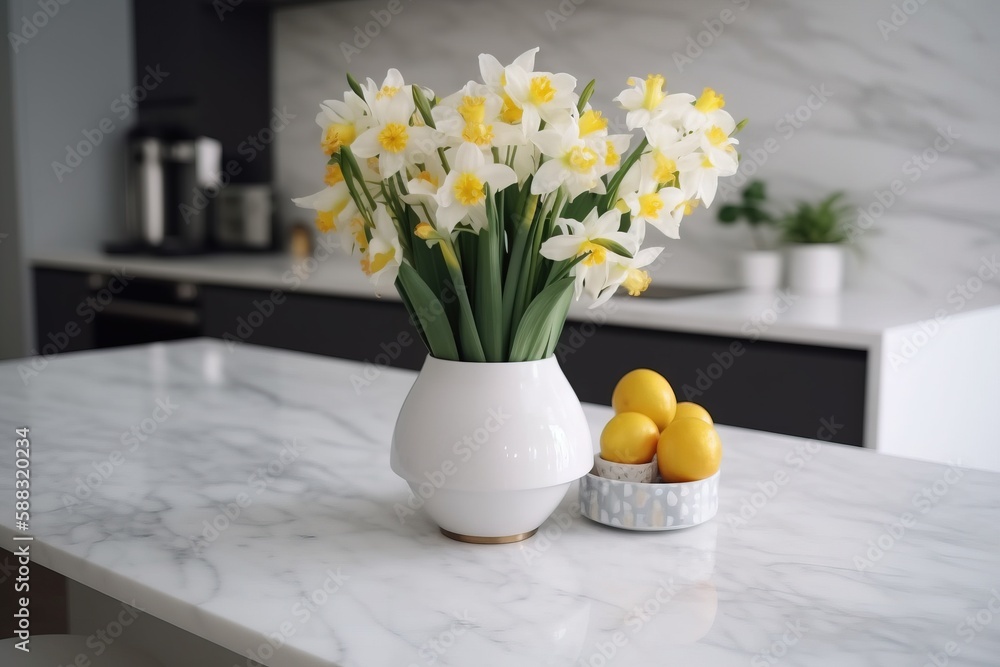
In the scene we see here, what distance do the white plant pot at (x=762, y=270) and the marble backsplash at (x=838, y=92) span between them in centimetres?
17

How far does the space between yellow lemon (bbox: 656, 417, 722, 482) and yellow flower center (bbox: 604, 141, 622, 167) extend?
0.29 metres

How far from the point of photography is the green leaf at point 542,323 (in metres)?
0.87

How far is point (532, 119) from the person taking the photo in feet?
2.63

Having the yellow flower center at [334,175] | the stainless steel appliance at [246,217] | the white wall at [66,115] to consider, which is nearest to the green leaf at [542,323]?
the yellow flower center at [334,175]

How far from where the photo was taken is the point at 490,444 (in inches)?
34.9

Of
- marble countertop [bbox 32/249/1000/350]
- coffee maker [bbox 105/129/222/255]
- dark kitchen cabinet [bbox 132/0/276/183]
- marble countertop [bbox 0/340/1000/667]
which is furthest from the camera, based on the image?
coffee maker [bbox 105/129/222/255]

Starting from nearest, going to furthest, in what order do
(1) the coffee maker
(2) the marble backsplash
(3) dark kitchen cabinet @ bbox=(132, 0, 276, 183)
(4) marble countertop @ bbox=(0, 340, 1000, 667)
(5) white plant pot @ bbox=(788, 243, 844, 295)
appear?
(4) marble countertop @ bbox=(0, 340, 1000, 667)
(2) the marble backsplash
(5) white plant pot @ bbox=(788, 243, 844, 295)
(3) dark kitchen cabinet @ bbox=(132, 0, 276, 183)
(1) the coffee maker

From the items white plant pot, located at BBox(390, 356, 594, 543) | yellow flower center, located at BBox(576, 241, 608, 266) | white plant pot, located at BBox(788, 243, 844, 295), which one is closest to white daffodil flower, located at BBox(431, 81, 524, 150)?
yellow flower center, located at BBox(576, 241, 608, 266)

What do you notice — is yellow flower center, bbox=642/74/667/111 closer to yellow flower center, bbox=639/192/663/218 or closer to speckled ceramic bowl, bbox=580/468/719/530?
yellow flower center, bbox=639/192/663/218

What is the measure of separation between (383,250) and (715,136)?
1.03 feet

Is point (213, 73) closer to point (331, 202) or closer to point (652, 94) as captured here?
point (331, 202)

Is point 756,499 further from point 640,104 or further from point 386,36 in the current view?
point 386,36

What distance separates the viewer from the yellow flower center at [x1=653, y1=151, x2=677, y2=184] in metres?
0.84

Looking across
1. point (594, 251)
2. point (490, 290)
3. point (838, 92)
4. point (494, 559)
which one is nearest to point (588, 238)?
point (594, 251)
